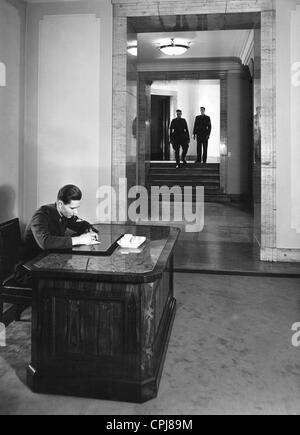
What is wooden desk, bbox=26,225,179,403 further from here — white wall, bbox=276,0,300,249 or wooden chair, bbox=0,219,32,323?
white wall, bbox=276,0,300,249

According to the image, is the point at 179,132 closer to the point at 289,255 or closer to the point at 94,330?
the point at 289,255

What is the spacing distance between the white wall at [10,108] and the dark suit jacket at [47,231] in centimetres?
231

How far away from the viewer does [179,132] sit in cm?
1425

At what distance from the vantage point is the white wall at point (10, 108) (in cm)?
574

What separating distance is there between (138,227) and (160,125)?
14595 millimetres

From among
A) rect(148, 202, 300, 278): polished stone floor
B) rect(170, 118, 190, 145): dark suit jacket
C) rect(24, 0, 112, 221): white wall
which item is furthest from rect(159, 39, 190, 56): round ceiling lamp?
rect(170, 118, 190, 145): dark suit jacket

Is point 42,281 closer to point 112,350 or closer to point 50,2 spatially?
point 112,350

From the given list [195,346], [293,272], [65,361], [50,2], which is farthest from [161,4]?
[65,361]

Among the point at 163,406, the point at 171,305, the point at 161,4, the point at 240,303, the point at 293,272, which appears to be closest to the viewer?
the point at 163,406

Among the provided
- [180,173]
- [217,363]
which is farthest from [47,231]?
[180,173]

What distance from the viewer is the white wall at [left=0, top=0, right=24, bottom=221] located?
574 cm
